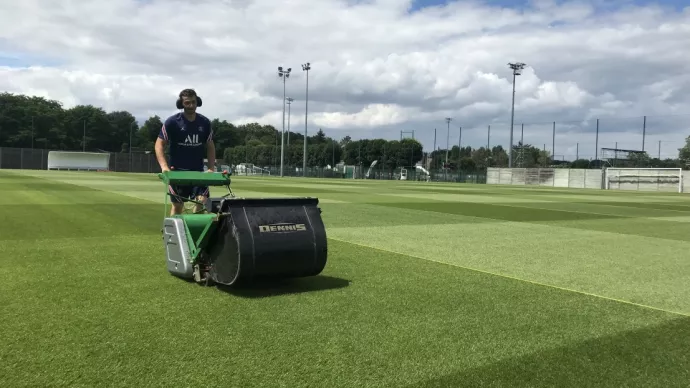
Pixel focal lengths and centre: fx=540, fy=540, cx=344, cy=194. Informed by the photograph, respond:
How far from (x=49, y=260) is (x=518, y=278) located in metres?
6.12

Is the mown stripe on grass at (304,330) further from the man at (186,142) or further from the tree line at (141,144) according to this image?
the tree line at (141,144)

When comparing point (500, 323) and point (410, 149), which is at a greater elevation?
point (410, 149)

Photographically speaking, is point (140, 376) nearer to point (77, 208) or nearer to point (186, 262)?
point (186, 262)

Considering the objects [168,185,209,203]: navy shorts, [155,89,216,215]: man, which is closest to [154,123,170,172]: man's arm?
[155,89,216,215]: man

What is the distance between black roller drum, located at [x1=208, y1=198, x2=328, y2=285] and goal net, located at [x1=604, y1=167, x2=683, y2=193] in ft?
200

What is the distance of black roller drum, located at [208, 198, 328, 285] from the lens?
5.42 meters

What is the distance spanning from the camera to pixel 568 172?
2685 inches

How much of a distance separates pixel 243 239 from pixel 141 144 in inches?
5533

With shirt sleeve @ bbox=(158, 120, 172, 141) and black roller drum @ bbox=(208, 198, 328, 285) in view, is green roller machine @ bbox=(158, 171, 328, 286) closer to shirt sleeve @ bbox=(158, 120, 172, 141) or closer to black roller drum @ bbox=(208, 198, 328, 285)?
black roller drum @ bbox=(208, 198, 328, 285)

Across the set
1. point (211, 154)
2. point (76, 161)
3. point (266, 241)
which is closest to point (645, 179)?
point (211, 154)

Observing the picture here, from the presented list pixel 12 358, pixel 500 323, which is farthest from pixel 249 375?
pixel 500 323

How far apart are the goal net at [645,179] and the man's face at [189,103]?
6132 centimetres

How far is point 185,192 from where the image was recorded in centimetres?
693

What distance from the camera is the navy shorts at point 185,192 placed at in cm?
678
